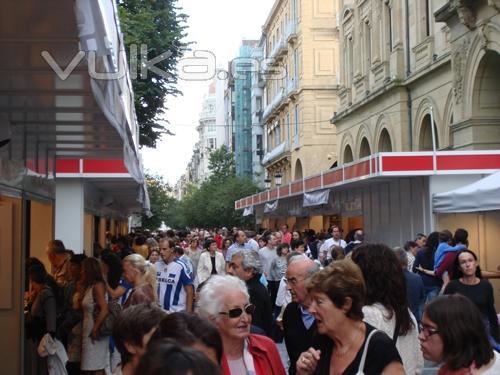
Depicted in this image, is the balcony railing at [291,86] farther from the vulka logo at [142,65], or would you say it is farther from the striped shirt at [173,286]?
the striped shirt at [173,286]

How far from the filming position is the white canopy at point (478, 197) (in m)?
14.1

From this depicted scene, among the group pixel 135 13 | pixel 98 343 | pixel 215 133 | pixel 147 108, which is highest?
pixel 215 133

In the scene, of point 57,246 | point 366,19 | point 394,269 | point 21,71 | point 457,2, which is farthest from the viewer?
point 366,19

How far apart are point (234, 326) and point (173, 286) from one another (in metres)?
6.95

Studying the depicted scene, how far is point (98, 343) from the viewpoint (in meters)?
9.02

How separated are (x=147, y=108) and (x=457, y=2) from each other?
13062mm

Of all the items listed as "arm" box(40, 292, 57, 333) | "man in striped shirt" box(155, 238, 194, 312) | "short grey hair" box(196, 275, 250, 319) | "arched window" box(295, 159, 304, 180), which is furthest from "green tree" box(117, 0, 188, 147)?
"short grey hair" box(196, 275, 250, 319)

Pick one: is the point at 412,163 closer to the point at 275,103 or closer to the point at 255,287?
the point at 255,287

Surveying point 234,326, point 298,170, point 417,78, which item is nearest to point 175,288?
point 234,326

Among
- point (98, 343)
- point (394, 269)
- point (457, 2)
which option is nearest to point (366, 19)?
point (457, 2)

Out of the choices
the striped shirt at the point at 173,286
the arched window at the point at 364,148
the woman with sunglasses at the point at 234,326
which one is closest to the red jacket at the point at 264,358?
the woman with sunglasses at the point at 234,326

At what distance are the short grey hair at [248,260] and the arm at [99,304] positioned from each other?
5.04ft

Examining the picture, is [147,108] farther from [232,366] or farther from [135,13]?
[232,366]

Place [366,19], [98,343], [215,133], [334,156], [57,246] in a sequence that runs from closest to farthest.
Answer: [98,343]
[57,246]
[366,19]
[334,156]
[215,133]
